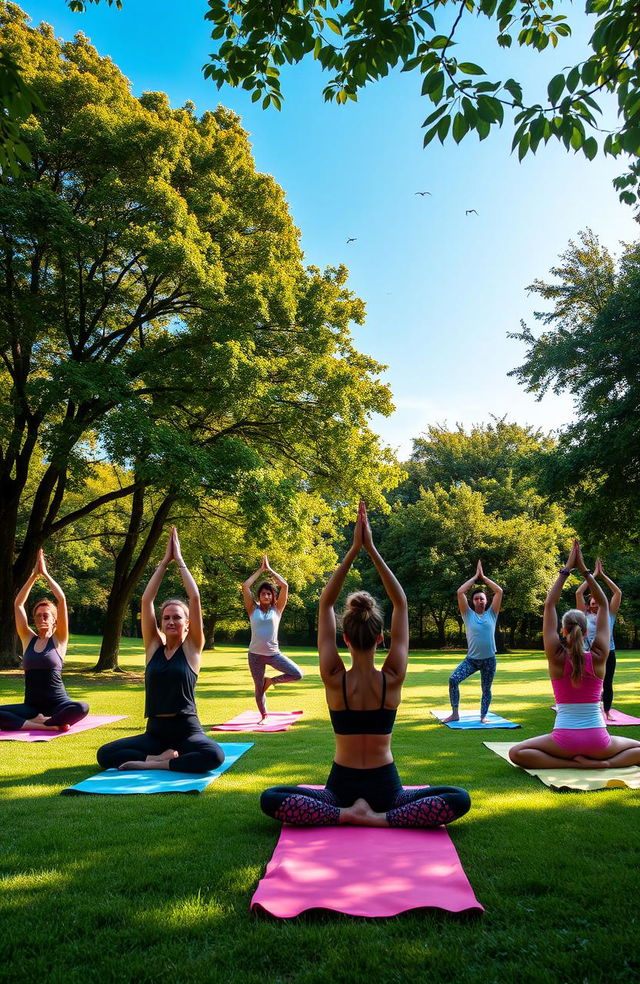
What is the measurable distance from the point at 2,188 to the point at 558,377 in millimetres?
12018

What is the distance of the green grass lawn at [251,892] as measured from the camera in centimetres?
235

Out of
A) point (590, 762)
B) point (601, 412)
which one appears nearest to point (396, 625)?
point (590, 762)

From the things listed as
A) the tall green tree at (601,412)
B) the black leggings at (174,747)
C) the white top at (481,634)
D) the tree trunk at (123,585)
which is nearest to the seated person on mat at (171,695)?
the black leggings at (174,747)

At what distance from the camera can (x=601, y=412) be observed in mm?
12398

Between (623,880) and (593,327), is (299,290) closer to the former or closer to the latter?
(593,327)

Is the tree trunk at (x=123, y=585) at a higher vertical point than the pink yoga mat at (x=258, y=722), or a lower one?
higher

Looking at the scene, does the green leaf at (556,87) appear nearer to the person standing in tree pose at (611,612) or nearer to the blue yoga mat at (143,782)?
the blue yoga mat at (143,782)

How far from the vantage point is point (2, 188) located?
11516 millimetres

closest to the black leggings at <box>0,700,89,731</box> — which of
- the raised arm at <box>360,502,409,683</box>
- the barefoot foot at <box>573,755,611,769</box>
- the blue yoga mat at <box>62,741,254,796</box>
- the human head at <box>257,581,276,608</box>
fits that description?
the blue yoga mat at <box>62,741,254,796</box>

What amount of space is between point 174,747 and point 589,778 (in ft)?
11.8

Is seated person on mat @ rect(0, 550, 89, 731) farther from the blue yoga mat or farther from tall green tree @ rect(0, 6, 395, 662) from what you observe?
tall green tree @ rect(0, 6, 395, 662)

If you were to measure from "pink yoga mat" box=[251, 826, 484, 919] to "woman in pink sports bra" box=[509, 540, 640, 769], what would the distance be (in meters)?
2.13

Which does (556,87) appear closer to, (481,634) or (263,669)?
(481,634)

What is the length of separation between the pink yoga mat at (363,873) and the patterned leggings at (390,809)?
54 mm
